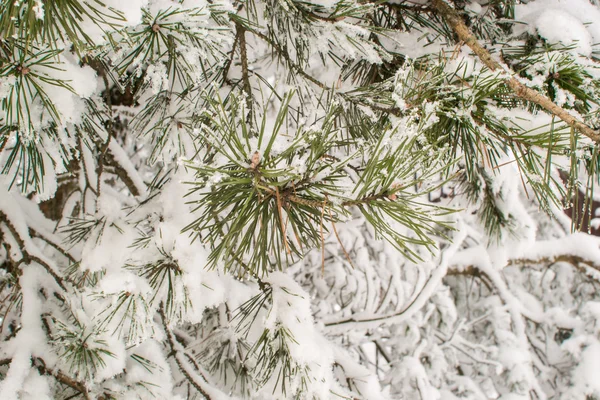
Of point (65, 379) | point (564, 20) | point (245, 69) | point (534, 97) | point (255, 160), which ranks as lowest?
point (65, 379)

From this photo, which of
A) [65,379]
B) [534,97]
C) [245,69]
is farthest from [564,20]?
[65,379]

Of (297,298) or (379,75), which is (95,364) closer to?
(297,298)

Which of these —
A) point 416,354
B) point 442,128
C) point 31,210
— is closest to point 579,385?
point 416,354

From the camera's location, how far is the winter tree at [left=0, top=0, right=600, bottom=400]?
0.72 metres

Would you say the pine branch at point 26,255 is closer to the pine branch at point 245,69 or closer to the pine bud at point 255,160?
the pine branch at point 245,69

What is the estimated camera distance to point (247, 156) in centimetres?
67

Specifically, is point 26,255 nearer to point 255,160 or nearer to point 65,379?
point 65,379

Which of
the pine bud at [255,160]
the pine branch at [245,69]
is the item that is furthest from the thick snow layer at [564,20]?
the pine bud at [255,160]

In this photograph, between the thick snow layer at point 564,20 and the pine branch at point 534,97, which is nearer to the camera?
the pine branch at point 534,97

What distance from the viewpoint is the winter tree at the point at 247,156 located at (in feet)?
2.37

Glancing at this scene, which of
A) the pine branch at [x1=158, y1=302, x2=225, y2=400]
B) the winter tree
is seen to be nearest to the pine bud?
the winter tree

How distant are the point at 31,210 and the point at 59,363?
89cm

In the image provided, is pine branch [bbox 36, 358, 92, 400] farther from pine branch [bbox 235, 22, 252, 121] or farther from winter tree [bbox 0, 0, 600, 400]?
pine branch [bbox 235, 22, 252, 121]

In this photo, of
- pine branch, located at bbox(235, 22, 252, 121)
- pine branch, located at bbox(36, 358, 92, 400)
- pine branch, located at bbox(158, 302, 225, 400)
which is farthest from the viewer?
pine branch, located at bbox(158, 302, 225, 400)
